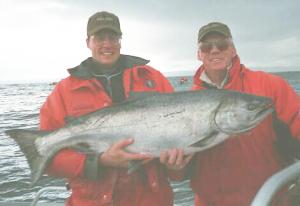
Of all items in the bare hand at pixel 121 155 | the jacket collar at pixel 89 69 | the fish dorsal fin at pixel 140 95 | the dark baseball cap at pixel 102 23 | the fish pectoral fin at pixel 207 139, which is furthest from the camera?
the dark baseball cap at pixel 102 23

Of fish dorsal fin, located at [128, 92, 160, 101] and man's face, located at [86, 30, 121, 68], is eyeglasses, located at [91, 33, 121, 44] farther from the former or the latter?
fish dorsal fin, located at [128, 92, 160, 101]

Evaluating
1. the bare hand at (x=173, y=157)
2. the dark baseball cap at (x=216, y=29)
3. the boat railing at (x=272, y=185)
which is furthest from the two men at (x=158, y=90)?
the boat railing at (x=272, y=185)

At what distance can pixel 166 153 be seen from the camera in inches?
156

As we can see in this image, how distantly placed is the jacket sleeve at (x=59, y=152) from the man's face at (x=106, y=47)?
55 cm

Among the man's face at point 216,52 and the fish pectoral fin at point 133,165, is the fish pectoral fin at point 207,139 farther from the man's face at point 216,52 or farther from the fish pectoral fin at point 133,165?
the man's face at point 216,52

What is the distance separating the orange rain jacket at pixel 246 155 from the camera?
4.36 metres

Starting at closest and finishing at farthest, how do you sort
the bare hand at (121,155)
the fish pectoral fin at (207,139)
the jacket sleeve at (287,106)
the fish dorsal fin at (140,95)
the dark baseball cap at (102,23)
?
the fish pectoral fin at (207,139), the bare hand at (121,155), the fish dorsal fin at (140,95), the jacket sleeve at (287,106), the dark baseball cap at (102,23)

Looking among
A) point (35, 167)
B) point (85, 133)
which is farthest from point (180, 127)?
point (35, 167)

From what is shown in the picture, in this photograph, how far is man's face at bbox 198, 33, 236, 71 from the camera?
4.55 metres

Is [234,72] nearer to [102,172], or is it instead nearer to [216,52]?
[216,52]

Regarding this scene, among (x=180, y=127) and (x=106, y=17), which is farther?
(x=106, y=17)

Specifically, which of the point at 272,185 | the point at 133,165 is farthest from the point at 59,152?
the point at 272,185

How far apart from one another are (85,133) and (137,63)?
3.48ft

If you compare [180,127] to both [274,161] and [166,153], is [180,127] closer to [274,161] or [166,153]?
[166,153]
